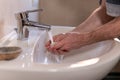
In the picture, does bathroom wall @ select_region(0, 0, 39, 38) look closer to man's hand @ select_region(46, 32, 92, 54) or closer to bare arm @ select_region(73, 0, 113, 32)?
man's hand @ select_region(46, 32, 92, 54)

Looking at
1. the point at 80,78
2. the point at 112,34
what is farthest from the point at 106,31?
the point at 80,78

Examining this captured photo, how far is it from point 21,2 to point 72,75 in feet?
2.14

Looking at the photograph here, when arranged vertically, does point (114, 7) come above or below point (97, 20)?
above

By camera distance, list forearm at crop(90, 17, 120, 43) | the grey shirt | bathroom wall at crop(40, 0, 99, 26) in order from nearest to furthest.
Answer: forearm at crop(90, 17, 120, 43) < the grey shirt < bathroom wall at crop(40, 0, 99, 26)

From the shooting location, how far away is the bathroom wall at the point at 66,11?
1.42 metres

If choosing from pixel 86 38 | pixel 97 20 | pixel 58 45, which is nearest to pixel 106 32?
pixel 86 38

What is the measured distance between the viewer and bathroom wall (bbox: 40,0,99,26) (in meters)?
1.42

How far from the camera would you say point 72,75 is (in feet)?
1.95

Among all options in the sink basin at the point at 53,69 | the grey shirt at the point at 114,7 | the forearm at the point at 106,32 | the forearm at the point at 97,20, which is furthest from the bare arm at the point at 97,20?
the sink basin at the point at 53,69

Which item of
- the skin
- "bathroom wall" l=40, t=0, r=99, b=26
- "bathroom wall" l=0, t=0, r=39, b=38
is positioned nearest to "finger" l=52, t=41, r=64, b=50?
the skin

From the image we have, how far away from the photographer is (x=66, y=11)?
1430 mm

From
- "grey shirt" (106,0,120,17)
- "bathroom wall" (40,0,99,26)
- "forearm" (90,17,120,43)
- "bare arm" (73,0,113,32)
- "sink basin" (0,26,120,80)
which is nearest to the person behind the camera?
"sink basin" (0,26,120,80)

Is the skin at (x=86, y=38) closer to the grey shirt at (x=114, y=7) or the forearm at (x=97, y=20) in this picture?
the grey shirt at (x=114, y=7)

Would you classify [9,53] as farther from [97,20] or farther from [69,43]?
[97,20]
